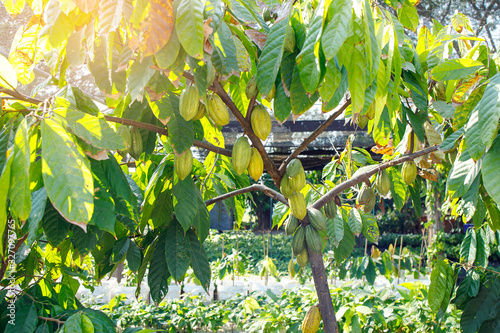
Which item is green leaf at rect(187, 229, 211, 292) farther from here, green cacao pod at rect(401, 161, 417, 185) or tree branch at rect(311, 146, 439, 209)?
green cacao pod at rect(401, 161, 417, 185)

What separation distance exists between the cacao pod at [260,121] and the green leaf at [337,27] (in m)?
0.34

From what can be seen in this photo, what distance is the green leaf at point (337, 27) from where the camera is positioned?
0.55 m

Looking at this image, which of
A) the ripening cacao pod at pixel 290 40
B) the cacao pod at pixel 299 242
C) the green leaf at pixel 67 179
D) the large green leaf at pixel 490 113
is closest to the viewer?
the green leaf at pixel 67 179

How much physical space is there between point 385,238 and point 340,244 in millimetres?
6535

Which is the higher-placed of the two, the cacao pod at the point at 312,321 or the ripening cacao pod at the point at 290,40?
the ripening cacao pod at the point at 290,40

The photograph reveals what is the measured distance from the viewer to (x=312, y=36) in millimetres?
617

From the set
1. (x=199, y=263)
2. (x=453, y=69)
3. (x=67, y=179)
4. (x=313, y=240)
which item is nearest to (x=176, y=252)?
(x=199, y=263)

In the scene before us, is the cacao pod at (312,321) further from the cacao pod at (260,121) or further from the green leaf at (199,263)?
the cacao pod at (260,121)

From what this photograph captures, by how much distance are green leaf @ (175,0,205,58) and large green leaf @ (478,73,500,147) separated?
49 centimetres

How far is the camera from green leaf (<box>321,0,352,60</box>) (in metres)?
0.55

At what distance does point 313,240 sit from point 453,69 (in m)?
0.55

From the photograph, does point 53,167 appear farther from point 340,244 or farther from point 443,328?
point 443,328

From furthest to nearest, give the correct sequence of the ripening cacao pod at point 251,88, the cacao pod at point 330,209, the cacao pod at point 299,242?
the cacao pod at point 330,209, the cacao pod at point 299,242, the ripening cacao pod at point 251,88

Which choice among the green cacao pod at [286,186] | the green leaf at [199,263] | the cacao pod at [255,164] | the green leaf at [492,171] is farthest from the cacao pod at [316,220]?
the green leaf at [492,171]
